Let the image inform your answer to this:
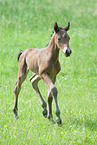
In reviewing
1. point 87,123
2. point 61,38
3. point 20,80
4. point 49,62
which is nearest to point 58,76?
point 20,80

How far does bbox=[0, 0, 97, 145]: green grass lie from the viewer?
5605mm

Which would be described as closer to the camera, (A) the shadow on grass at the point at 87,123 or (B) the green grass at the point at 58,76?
(B) the green grass at the point at 58,76

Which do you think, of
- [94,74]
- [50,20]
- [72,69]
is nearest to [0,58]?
[72,69]

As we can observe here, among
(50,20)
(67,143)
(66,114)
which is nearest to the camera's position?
(67,143)

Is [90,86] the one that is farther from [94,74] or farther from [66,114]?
[66,114]

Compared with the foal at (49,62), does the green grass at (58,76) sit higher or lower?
lower

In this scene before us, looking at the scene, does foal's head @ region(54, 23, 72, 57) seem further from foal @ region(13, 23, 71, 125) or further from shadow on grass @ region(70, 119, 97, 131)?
shadow on grass @ region(70, 119, 97, 131)

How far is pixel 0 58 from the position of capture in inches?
449

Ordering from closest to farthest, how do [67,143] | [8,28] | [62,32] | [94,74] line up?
[67,143] → [62,32] → [94,74] → [8,28]

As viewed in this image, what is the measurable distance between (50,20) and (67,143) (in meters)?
11.2

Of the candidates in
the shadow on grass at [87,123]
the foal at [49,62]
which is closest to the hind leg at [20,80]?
the foal at [49,62]

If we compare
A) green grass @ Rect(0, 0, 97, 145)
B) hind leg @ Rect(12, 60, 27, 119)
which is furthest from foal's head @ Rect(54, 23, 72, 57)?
green grass @ Rect(0, 0, 97, 145)

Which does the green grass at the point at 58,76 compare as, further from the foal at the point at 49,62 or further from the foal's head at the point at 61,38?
the foal's head at the point at 61,38

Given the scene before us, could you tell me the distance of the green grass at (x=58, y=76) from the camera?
221 inches
